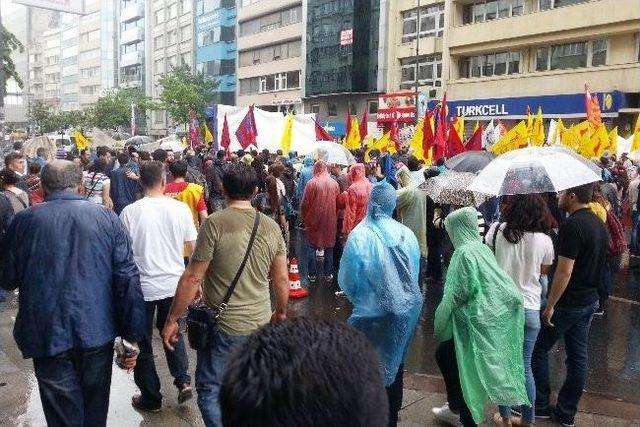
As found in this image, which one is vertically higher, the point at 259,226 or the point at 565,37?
the point at 565,37

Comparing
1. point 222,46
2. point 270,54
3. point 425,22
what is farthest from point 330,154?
point 222,46

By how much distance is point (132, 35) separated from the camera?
293ft

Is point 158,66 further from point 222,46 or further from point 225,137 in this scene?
point 225,137

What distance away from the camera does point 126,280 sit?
3244 millimetres

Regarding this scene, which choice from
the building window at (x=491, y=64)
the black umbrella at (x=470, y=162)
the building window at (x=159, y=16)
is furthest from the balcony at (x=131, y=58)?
the black umbrella at (x=470, y=162)

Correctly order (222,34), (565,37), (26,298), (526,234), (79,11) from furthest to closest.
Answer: (222,34)
(565,37)
(79,11)
(526,234)
(26,298)

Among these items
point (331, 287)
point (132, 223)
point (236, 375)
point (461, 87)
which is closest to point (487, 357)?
point (132, 223)

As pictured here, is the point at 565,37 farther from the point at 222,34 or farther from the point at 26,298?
the point at 222,34

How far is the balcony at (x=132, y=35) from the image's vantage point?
8741 centimetres

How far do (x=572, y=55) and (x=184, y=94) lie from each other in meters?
33.8

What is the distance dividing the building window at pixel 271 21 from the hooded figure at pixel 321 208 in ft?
155

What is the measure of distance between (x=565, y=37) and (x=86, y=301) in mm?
31496

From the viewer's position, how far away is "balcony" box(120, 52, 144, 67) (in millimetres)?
87312

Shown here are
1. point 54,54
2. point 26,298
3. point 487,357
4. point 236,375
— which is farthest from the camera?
point 54,54
